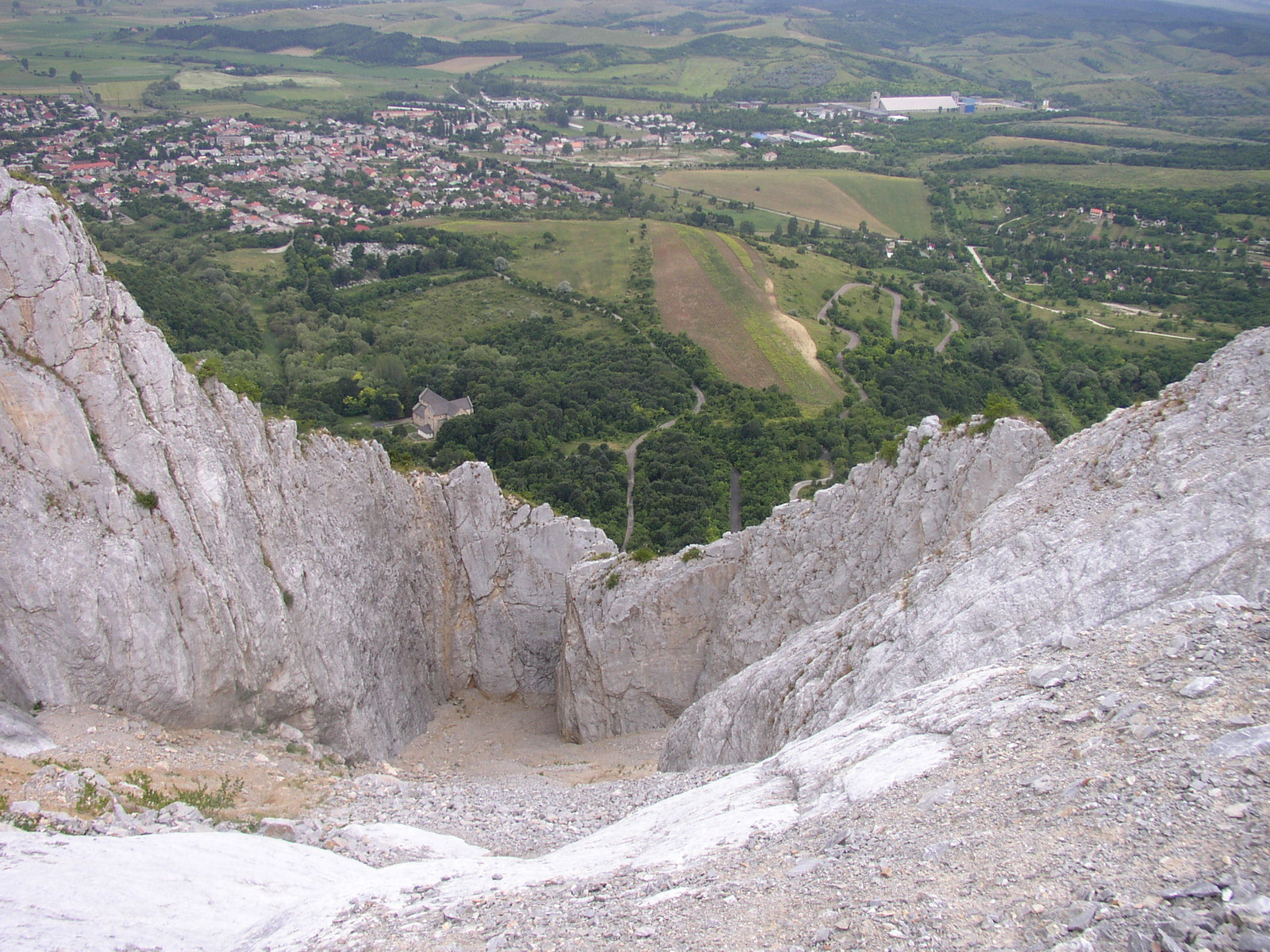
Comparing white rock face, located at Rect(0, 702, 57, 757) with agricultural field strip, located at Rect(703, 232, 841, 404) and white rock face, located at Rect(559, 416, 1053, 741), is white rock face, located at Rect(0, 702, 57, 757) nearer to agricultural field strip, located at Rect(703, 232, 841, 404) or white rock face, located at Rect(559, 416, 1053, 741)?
white rock face, located at Rect(559, 416, 1053, 741)

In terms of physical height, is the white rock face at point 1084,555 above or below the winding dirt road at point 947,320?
above

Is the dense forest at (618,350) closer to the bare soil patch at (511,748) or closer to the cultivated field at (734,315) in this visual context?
the cultivated field at (734,315)

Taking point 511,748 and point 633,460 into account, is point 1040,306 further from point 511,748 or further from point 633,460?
point 511,748

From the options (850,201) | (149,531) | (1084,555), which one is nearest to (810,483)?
(1084,555)

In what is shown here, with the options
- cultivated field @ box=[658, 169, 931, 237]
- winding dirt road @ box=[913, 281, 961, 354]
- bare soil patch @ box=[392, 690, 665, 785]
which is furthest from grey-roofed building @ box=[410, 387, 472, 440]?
cultivated field @ box=[658, 169, 931, 237]

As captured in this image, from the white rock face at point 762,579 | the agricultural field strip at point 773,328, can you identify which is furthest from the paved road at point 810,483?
the white rock face at point 762,579

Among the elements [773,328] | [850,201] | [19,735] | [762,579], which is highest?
[19,735]

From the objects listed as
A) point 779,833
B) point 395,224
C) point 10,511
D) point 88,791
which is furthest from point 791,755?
point 395,224
